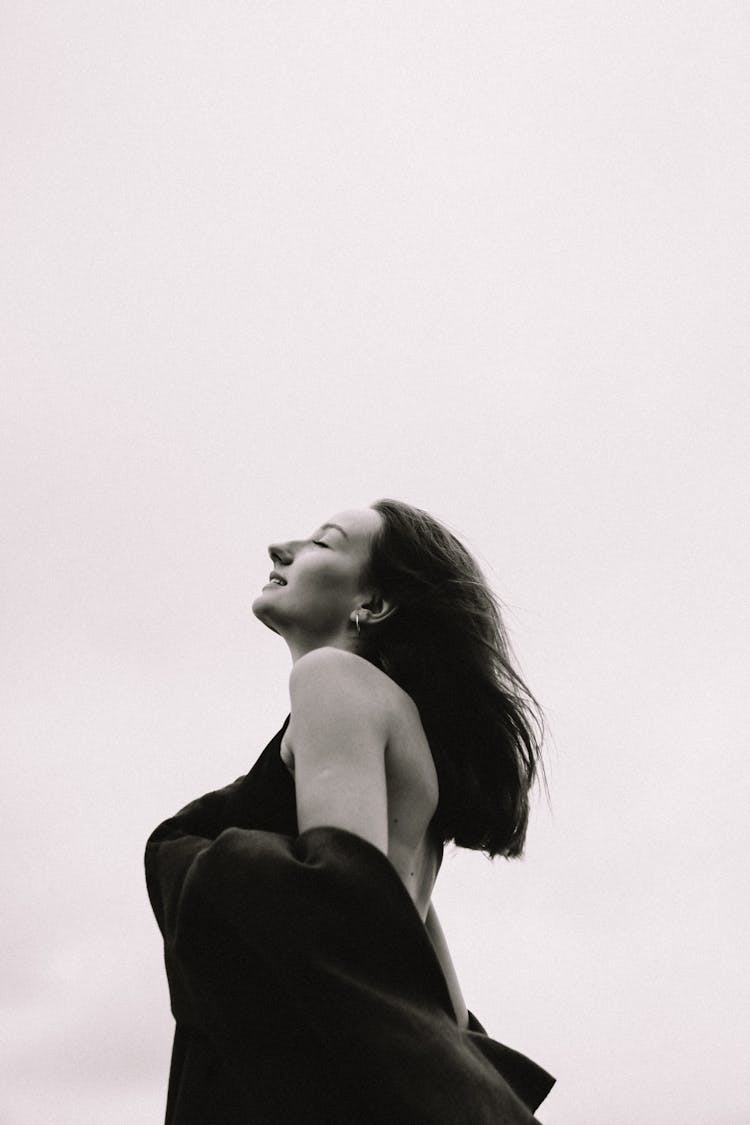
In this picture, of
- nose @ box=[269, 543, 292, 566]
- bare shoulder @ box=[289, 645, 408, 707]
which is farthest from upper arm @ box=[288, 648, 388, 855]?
nose @ box=[269, 543, 292, 566]

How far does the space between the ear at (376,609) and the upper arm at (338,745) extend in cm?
53

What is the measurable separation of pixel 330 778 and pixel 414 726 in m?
0.53

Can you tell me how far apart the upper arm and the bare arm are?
82 cm

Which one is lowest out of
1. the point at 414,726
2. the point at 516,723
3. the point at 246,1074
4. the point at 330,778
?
the point at 246,1074

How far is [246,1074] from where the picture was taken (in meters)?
2.73

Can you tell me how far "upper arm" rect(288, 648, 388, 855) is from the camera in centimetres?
283

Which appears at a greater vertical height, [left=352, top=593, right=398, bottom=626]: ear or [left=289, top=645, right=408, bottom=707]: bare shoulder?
[left=352, top=593, right=398, bottom=626]: ear

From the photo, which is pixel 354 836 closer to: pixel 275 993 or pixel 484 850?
pixel 275 993

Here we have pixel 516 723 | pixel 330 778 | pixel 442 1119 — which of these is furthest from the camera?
pixel 516 723

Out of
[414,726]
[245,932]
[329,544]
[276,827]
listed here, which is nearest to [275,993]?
[245,932]

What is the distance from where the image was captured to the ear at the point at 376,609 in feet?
12.5

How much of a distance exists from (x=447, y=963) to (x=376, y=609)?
1.13m

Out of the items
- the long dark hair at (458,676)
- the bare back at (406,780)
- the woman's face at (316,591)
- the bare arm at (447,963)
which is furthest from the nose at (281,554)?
the bare arm at (447,963)

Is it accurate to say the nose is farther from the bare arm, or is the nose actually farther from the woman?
the bare arm
